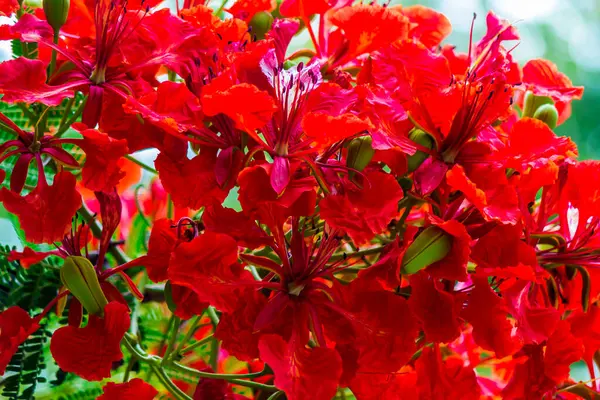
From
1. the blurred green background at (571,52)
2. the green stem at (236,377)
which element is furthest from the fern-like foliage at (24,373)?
the blurred green background at (571,52)

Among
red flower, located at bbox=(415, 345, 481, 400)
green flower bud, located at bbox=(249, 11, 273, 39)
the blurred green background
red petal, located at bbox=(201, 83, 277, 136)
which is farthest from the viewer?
the blurred green background

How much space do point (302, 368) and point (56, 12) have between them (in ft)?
1.31

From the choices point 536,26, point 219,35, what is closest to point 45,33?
point 219,35

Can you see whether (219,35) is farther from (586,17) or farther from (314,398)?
(586,17)

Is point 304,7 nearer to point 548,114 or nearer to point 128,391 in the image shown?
point 548,114

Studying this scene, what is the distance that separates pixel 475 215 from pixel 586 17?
218cm

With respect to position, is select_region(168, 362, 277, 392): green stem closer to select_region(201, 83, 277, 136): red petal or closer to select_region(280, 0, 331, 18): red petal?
select_region(201, 83, 277, 136): red petal

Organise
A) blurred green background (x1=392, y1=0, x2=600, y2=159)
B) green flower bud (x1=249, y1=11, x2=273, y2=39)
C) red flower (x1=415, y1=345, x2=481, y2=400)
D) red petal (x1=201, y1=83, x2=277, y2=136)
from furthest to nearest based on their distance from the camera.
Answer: blurred green background (x1=392, y1=0, x2=600, y2=159), green flower bud (x1=249, y1=11, x2=273, y2=39), red flower (x1=415, y1=345, x2=481, y2=400), red petal (x1=201, y1=83, x2=277, y2=136)

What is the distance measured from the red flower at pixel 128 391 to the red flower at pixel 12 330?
0.28ft

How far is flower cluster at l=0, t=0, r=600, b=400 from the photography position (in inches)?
24.6

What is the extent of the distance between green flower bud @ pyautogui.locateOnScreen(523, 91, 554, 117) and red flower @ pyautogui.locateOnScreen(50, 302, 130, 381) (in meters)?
0.47

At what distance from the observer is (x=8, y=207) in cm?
64

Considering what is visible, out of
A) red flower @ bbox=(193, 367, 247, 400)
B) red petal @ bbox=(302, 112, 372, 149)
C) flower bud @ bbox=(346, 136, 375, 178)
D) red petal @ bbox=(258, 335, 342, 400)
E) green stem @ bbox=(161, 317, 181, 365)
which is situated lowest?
red flower @ bbox=(193, 367, 247, 400)

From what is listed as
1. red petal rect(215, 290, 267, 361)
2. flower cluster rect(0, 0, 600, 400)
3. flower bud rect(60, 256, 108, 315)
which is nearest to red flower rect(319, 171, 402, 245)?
flower cluster rect(0, 0, 600, 400)
